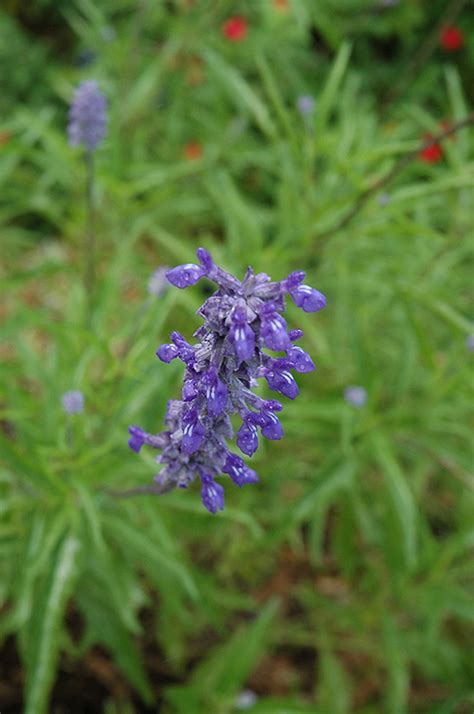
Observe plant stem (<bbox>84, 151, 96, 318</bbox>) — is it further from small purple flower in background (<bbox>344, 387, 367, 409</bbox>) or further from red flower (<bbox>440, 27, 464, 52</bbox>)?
red flower (<bbox>440, 27, 464, 52</bbox>)

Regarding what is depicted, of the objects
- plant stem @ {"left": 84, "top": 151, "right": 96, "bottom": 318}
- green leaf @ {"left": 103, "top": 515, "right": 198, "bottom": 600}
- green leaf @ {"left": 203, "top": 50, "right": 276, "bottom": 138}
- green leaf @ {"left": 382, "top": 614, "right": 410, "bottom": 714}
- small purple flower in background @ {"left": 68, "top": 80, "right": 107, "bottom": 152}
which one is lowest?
green leaf @ {"left": 382, "top": 614, "right": 410, "bottom": 714}

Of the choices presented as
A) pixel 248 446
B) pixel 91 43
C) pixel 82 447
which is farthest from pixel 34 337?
pixel 248 446

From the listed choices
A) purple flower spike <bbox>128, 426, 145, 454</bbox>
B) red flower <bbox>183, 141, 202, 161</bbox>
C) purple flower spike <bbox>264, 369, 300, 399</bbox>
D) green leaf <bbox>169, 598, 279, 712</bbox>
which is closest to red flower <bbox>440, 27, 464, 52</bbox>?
red flower <bbox>183, 141, 202, 161</bbox>

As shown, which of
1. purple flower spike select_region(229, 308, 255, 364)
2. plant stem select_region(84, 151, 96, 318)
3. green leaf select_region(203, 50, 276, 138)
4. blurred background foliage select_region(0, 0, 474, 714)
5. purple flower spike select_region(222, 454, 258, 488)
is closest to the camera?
purple flower spike select_region(229, 308, 255, 364)

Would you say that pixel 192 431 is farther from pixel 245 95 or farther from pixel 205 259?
pixel 245 95

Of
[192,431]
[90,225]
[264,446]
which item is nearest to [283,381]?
[192,431]

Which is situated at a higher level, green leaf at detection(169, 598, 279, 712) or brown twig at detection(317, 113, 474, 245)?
brown twig at detection(317, 113, 474, 245)
